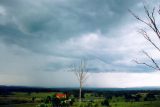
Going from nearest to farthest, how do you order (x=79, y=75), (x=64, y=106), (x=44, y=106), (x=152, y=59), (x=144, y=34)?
(x=152, y=59) < (x=144, y=34) < (x=79, y=75) < (x=44, y=106) < (x=64, y=106)

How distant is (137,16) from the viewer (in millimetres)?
11531

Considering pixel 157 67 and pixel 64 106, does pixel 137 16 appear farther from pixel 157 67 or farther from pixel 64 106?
pixel 64 106

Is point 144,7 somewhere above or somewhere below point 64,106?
above

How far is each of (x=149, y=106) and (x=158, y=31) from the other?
94.9 metres

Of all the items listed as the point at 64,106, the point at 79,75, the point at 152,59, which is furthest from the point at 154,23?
the point at 64,106

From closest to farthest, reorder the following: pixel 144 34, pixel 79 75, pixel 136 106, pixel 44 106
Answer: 1. pixel 144 34
2. pixel 79 75
3. pixel 44 106
4. pixel 136 106

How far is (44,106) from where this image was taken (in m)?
51.1

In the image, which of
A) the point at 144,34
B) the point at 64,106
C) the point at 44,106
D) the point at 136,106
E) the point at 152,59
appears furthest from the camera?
the point at 136,106

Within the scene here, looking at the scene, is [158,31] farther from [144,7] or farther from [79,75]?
[79,75]

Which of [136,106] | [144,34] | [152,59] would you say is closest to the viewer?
[152,59]

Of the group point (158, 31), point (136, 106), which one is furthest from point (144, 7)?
point (136, 106)

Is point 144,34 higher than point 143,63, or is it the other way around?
point 144,34

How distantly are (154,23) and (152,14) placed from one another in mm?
397

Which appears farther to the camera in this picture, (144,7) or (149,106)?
(149,106)
